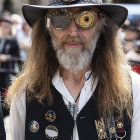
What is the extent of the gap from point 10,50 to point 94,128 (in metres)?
4.24

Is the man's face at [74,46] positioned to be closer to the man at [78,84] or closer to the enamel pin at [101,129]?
the man at [78,84]

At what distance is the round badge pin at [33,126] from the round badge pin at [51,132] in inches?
3.0

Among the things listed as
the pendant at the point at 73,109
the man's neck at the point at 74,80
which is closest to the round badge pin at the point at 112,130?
the pendant at the point at 73,109

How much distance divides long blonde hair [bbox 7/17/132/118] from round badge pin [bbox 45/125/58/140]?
0.19 m

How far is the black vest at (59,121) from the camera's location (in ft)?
8.41

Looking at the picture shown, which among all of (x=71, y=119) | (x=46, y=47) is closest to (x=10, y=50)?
(x=46, y=47)

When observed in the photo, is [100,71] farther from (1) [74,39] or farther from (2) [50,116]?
(2) [50,116]

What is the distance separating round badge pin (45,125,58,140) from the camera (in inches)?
102

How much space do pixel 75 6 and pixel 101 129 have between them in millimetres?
902

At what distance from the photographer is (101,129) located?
101 inches

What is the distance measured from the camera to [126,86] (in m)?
2.64

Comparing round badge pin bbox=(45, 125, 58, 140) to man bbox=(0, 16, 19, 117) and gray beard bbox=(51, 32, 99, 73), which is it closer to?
gray beard bbox=(51, 32, 99, 73)

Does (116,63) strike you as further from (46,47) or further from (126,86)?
(46,47)

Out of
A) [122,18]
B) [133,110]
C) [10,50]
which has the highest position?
[122,18]
